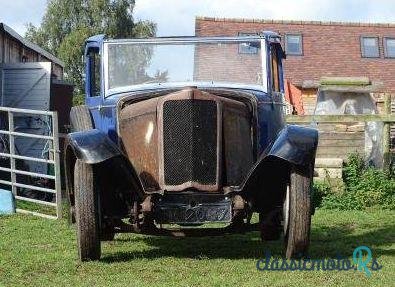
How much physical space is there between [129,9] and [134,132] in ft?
119

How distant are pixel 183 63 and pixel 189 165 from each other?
71.2 inches

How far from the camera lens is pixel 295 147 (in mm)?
6043

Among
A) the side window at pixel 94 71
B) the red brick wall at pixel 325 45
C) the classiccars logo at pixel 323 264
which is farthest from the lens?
the red brick wall at pixel 325 45

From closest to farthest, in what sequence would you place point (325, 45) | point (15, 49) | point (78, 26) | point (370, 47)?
point (15, 49) < point (325, 45) < point (370, 47) < point (78, 26)

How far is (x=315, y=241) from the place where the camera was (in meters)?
7.86

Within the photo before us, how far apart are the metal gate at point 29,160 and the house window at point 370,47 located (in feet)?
55.0

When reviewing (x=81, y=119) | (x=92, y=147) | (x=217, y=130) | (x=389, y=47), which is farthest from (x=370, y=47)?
(x=92, y=147)

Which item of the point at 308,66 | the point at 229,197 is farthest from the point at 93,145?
the point at 308,66

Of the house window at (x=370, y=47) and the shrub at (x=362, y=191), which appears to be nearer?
the shrub at (x=362, y=191)

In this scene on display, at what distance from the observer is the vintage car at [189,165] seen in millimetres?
6059

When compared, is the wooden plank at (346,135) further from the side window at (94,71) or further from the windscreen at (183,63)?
the side window at (94,71)

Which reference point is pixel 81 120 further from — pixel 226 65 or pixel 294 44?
pixel 294 44

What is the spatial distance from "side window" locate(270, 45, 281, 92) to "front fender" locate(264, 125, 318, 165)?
3.85 feet

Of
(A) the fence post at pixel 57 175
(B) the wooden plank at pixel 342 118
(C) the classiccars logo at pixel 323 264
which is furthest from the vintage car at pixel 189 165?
(B) the wooden plank at pixel 342 118
